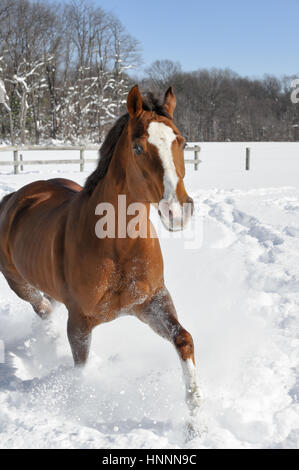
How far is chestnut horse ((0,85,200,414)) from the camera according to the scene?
198 centimetres

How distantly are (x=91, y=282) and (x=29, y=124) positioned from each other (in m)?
39.1

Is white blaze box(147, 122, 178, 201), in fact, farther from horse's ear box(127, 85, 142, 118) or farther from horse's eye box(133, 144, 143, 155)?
horse's ear box(127, 85, 142, 118)

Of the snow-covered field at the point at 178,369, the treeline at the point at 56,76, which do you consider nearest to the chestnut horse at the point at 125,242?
the snow-covered field at the point at 178,369

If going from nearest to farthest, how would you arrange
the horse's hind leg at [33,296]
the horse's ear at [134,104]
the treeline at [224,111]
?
1. the horse's ear at [134,104]
2. the horse's hind leg at [33,296]
3. the treeline at [224,111]

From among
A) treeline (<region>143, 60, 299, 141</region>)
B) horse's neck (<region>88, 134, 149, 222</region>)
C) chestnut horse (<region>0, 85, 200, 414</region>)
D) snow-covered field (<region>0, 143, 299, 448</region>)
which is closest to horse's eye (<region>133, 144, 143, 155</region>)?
chestnut horse (<region>0, 85, 200, 414</region>)

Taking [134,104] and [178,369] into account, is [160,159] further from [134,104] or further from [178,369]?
[178,369]

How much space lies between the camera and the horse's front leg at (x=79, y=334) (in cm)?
264

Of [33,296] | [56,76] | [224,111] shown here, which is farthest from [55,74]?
[33,296]

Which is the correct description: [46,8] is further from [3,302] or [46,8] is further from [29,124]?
[3,302]

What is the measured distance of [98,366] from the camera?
3309 mm

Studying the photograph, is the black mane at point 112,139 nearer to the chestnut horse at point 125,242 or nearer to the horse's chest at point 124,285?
the chestnut horse at point 125,242

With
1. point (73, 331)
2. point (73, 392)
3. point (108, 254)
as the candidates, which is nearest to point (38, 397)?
point (73, 392)

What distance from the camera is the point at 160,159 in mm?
1947

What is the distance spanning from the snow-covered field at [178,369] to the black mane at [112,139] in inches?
49.8
